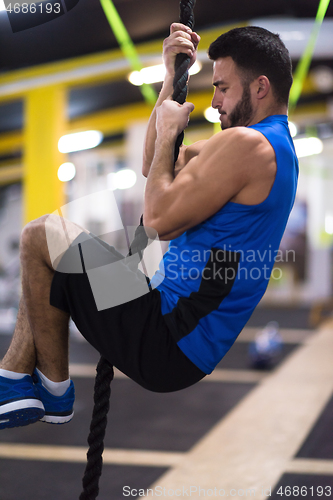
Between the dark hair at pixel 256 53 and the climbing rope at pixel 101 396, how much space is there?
0.35ft

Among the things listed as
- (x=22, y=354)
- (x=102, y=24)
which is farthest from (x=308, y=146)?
(x=22, y=354)

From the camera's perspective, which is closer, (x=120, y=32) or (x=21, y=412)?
(x=21, y=412)

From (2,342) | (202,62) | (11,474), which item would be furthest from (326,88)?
(11,474)

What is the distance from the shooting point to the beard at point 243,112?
3.97 ft

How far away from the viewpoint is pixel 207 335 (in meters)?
1.17

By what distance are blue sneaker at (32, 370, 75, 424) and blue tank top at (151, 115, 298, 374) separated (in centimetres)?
31

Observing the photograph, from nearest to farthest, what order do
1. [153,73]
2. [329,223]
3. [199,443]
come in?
[199,443]
[153,73]
[329,223]

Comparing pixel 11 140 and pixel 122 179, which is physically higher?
pixel 11 140

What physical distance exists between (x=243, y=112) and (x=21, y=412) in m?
0.87

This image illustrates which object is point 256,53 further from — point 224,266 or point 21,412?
point 21,412

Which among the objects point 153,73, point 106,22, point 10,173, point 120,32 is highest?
point 106,22

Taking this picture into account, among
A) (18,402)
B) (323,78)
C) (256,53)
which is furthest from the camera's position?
(323,78)

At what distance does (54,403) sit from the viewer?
1183 millimetres

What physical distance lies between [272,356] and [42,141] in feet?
10.6
